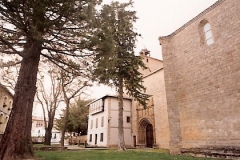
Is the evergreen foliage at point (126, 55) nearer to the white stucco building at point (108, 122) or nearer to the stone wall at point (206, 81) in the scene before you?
the stone wall at point (206, 81)

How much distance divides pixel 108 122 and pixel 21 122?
18.7m

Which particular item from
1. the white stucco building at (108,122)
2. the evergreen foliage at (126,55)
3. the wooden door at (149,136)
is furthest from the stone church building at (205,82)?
the white stucco building at (108,122)

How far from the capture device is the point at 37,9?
5711 mm

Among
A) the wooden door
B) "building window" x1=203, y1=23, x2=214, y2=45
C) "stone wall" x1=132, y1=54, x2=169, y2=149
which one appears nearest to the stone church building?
"building window" x1=203, y1=23, x2=214, y2=45

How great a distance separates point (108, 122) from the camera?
80.9ft

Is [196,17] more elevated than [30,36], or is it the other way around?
[196,17]

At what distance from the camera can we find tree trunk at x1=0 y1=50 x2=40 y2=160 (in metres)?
6.20

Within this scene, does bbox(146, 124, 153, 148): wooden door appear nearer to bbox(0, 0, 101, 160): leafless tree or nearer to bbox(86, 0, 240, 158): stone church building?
bbox(86, 0, 240, 158): stone church building

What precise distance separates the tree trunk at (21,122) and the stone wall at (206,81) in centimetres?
874

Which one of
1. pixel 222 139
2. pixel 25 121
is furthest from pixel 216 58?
pixel 25 121

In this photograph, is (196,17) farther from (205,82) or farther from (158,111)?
(158,111)

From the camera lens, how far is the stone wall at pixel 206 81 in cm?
957

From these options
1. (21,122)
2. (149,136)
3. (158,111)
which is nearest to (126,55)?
(158,111)

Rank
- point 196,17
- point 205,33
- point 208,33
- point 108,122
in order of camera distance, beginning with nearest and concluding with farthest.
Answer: point 208,33 < point 205,33 < point 196,17 < point 108,122
